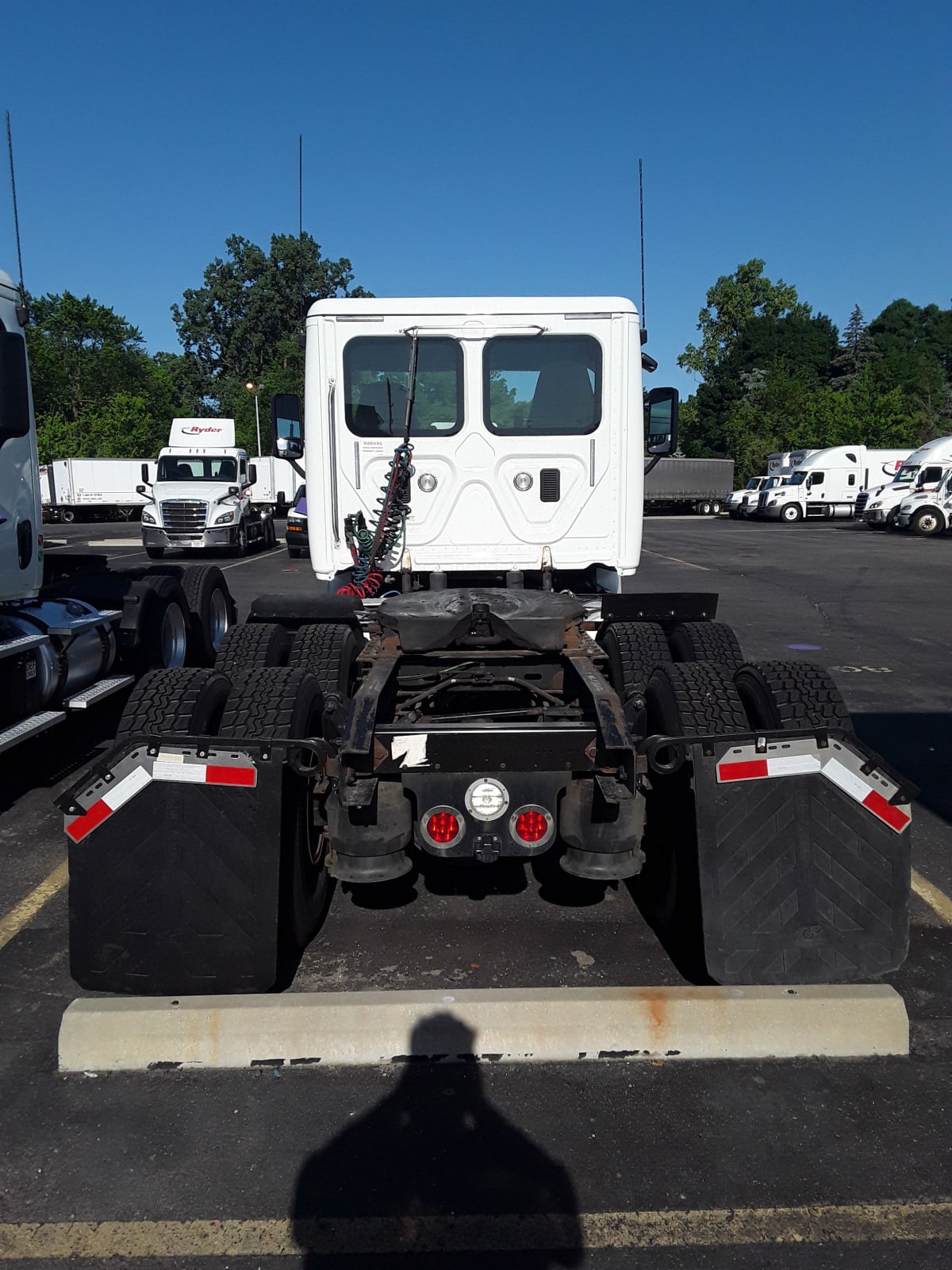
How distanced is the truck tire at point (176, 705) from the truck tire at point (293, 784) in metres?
0.09

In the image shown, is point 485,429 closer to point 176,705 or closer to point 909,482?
point 176,705

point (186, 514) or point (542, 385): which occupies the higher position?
point (542, 385)

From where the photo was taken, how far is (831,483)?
1706 inches

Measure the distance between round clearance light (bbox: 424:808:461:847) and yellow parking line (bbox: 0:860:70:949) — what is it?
1795mm

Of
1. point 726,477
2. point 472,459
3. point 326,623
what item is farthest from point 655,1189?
point 726,477

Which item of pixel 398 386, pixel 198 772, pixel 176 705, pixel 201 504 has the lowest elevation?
pixel 198 772

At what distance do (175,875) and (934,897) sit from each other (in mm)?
3543

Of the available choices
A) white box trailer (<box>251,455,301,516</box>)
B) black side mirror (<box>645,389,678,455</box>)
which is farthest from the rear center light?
white box trailer (<box>251,455,301,516</box>)

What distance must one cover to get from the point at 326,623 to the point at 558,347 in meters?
2.48

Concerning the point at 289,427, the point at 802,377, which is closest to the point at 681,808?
the point at 289,427

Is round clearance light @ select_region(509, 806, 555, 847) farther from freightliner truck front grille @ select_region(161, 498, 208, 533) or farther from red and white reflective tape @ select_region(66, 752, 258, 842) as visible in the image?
freightliner truck front grille @ select_region(161, 498, 208, 533)

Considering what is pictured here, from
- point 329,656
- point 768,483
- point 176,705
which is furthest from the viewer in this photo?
point 768,483

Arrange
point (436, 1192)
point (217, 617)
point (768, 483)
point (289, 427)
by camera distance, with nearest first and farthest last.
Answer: point (436, 1192) < point (289, 427) < point (217, 617) < point (768, 483)

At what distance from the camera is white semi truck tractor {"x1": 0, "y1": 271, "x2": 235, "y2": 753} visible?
5.87 m
